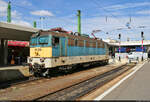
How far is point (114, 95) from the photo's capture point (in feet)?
20.9

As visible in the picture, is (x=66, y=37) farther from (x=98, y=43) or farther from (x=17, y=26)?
(x=98, y=43)

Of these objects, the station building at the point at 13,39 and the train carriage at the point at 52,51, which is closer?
the train carriage at the point at 52,51

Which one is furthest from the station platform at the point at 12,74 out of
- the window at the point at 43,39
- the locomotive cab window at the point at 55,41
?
the locomotive cab window at the point at 55,41

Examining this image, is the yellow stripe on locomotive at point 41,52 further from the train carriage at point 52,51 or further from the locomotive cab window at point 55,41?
the locomotive cab window at point 55,41

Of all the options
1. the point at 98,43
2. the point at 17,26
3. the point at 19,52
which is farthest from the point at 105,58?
the point at 19,52

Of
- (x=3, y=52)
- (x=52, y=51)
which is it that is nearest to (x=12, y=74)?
(x=52, y=51)

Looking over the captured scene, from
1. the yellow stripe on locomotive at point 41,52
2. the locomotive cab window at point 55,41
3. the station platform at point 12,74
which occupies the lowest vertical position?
the station platform at point 12,74

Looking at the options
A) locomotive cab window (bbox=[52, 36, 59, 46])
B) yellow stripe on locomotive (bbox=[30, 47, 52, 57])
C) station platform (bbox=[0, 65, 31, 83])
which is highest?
locomotive cab window (bbox=[52, 36, 59, 46])

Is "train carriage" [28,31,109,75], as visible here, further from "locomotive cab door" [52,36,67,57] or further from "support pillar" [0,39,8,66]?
"support pillar" [0,39,8,66]

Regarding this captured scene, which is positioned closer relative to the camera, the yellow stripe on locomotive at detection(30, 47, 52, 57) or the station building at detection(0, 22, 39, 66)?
the yellow stripe on locomotive at detection(30, 47, 52, 57)

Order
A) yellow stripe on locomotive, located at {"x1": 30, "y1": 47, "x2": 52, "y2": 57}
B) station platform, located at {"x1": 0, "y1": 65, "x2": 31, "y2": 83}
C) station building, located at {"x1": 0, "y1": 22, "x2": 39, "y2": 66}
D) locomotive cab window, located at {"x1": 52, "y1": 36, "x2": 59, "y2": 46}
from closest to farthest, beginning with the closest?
station platform, located at {"x1": 0, "y1": 65, "x2": 31, "y2": 83}
yellow stripe on locomotive, located at {"x1": 30, "y1": 47, "x2": 52, "y2": 57}
locomotive cab window, located at {"x1": 52, "y1": 36, "x2": 59, "y2": 46}
station building, located at {"x1": 0, "y1": 22, "x2": 39, "y2": 66}

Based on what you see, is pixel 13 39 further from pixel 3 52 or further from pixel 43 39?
pixel 43 39

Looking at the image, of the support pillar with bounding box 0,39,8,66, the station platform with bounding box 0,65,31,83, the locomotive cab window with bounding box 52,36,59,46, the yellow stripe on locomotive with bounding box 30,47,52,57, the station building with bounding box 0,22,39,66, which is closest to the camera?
the station platform with bounding box 0,65,31,83

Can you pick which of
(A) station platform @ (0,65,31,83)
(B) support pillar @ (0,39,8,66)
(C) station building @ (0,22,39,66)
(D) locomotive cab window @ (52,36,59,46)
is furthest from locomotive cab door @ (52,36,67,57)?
(B) support pillar @ (0,39,8,66)
